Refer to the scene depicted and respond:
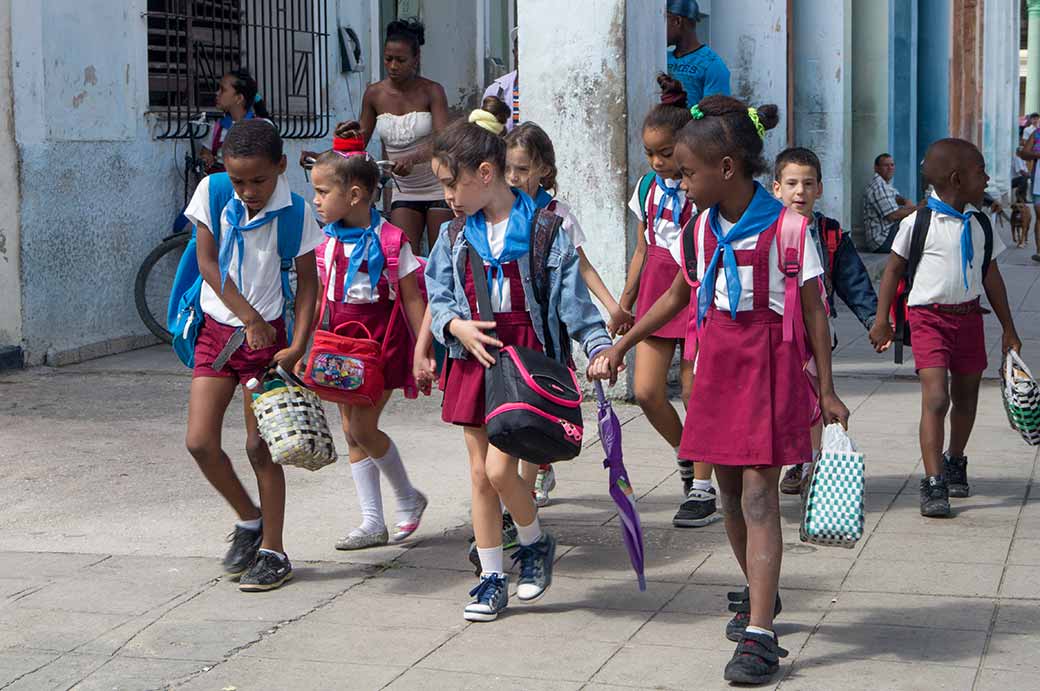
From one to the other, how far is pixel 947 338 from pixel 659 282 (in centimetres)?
122

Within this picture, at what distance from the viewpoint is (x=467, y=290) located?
16.9 ft

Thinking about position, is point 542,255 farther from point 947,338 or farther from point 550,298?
point 947,338

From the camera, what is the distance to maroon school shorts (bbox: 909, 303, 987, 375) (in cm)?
665

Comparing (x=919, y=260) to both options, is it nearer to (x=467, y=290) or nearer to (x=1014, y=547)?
(x=1014, y=547)

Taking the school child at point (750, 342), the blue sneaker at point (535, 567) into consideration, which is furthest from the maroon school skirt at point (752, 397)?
the blue sneaker at point (535, 567)

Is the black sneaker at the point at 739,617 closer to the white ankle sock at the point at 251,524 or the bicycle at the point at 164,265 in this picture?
the white ankle sock at the point at 251,524

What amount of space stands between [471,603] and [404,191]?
205 inches

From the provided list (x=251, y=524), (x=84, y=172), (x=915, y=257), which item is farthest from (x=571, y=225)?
(x=84, y=172)

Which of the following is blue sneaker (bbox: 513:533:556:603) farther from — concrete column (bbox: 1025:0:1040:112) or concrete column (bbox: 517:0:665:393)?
concrete column (bbox: 1025:0:1040:112)

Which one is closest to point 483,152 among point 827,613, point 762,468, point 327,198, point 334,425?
point 327,198

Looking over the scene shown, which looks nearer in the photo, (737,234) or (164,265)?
(737,234)

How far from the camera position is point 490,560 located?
519 cm

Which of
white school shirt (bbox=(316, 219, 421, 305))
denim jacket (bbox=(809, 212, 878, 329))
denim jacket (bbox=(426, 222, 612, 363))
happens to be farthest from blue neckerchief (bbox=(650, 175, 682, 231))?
denim jacket (bbox=(426, 222, 612, 363))

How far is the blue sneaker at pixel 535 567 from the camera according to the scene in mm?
5262
